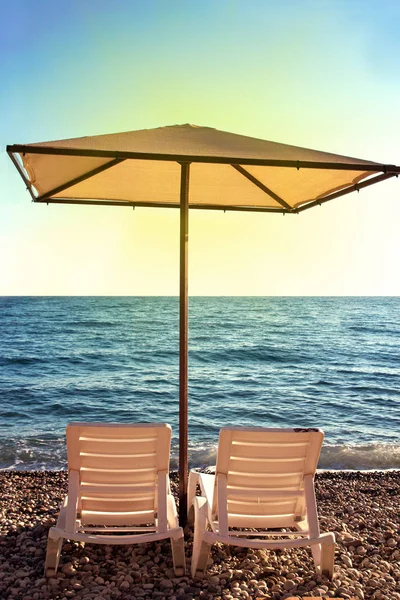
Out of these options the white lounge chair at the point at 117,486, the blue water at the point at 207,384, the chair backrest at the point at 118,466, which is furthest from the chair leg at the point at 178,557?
the blue water at the point at 207,384

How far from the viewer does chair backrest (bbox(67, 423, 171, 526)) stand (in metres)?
2.98

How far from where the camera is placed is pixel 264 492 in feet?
10.1

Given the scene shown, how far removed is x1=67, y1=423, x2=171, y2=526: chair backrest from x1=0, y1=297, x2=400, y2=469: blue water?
166 inches

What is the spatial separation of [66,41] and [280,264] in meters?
47.9

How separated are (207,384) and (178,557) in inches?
566

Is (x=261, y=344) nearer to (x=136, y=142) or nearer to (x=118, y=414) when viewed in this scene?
(x=118, y=414)

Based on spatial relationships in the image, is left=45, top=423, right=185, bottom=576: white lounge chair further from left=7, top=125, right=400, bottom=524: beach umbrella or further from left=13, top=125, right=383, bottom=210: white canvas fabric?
left=13, top=125, right=383, bottom=210: white canvas fabric

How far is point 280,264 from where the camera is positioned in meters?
56.4

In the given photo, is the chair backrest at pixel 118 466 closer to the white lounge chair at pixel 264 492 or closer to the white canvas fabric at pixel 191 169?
the white lounge chair at pixel 264 492

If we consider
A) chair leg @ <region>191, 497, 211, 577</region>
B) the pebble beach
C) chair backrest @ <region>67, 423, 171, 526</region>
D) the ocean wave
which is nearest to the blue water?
the ocean wave

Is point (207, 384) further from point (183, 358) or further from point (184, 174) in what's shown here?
Result: point (184, 174)

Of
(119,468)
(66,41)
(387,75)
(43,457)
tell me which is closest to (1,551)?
(119,468)

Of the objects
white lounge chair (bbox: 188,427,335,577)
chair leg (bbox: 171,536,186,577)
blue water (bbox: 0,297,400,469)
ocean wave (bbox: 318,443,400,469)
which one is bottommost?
blue water (bbox: 0,297,400,469)

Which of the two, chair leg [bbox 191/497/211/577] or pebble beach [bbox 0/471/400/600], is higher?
chair leg [bbox 191/497/211/577]
